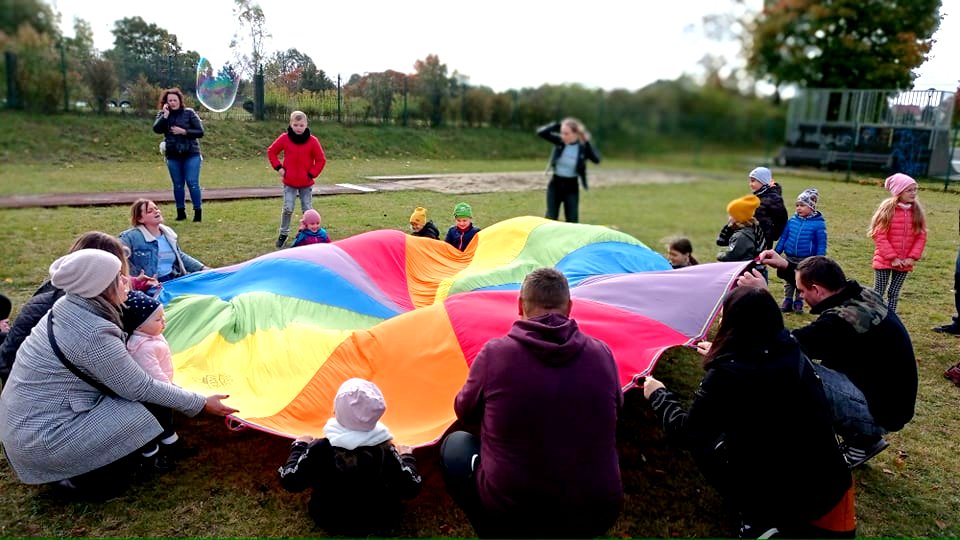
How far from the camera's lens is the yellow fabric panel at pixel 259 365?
3.46 m

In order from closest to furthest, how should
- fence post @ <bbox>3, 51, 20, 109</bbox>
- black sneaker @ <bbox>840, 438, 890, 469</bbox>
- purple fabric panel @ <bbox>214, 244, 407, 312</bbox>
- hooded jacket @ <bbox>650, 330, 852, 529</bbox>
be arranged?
hooded jacket @ <bbox>650, 330, 852, 529</bbox>, black sneaker @ <bbox>840, 438, 890, 469</bbox>, purple fabric panel @ <bbox>214, 244, 407, 312</bbox>, fence post @ <bbox>3, 51, 20, 109</bbox>

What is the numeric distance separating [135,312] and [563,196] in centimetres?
557

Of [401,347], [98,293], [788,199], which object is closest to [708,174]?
[788,199]

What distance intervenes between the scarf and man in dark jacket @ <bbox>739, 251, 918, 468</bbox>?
1.99 m

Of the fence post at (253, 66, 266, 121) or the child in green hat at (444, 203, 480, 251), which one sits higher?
the fence post at (253, 66, 266, 121)

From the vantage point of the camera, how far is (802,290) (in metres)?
3.30

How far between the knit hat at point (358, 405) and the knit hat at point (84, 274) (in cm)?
108

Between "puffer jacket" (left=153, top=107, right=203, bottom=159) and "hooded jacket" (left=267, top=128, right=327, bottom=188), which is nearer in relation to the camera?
"puffer jacket" (left=153, top=107, right=203, bottom=159)

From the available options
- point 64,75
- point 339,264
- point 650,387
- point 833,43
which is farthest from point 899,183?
point 64,75

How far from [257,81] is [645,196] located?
661 centimetres

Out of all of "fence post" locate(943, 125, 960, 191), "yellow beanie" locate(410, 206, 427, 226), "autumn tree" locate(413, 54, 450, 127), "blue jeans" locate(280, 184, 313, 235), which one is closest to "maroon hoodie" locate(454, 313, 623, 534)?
"yellow beanie" locate(410, 206, 427, 226)

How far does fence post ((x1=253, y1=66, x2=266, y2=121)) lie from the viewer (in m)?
5.83

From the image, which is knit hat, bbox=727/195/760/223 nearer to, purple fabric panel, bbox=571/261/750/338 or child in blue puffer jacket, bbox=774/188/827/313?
child in blue puffer jacket, bbox=774/188/827/313

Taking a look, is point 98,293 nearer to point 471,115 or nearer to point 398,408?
point 398,408
